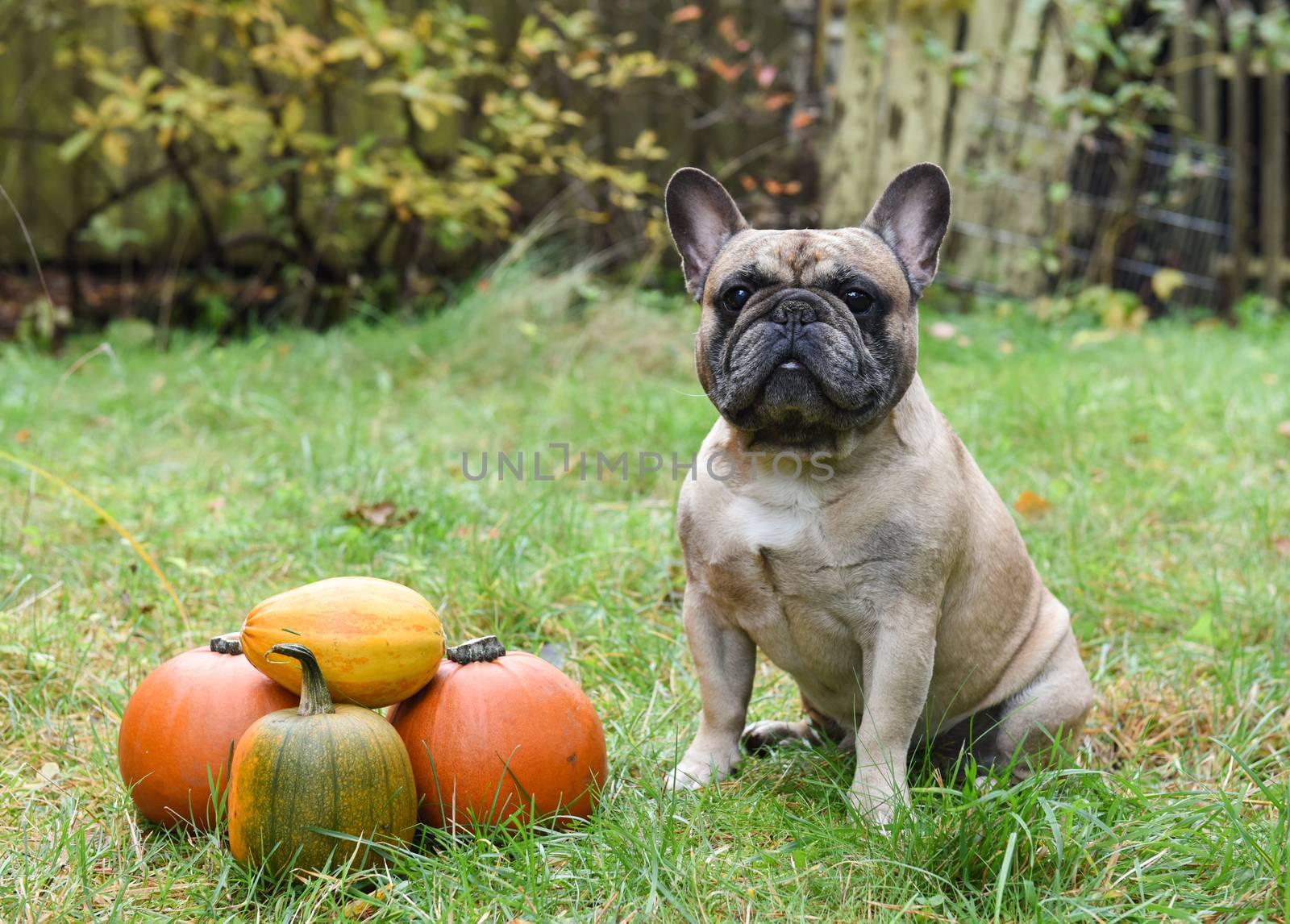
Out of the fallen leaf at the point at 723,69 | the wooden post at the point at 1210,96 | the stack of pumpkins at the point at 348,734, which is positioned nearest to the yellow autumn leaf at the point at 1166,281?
the wooden post at the point at 1210,96

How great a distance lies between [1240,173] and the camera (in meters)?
8.90

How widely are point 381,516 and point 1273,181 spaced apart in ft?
26.3

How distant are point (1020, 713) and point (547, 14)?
20.2 feet

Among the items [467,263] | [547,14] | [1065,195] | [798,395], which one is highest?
[547,14]

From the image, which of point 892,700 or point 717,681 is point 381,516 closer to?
point 717,681

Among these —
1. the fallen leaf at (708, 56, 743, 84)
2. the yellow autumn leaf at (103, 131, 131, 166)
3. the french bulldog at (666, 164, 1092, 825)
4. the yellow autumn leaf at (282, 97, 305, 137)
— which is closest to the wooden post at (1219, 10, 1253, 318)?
the fallen leaf at (708, 56, 743, 84)

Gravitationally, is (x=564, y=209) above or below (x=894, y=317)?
below

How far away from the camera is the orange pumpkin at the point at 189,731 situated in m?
2.24

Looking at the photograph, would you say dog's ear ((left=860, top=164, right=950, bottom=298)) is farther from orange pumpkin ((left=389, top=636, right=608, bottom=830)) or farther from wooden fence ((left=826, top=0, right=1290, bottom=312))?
wooden fence ((left=826, top=0, right=1290, bottom=312))

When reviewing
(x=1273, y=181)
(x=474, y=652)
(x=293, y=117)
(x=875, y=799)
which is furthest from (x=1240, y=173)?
(x=474, y=652)

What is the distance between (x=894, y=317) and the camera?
2570 millimetres

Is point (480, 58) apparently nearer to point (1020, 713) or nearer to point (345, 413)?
point (345, 413)

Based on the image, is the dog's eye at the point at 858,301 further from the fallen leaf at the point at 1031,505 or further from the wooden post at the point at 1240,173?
the wooden post at the point at 1240,173

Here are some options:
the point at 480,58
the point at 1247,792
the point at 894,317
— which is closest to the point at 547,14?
the point at 480,58
